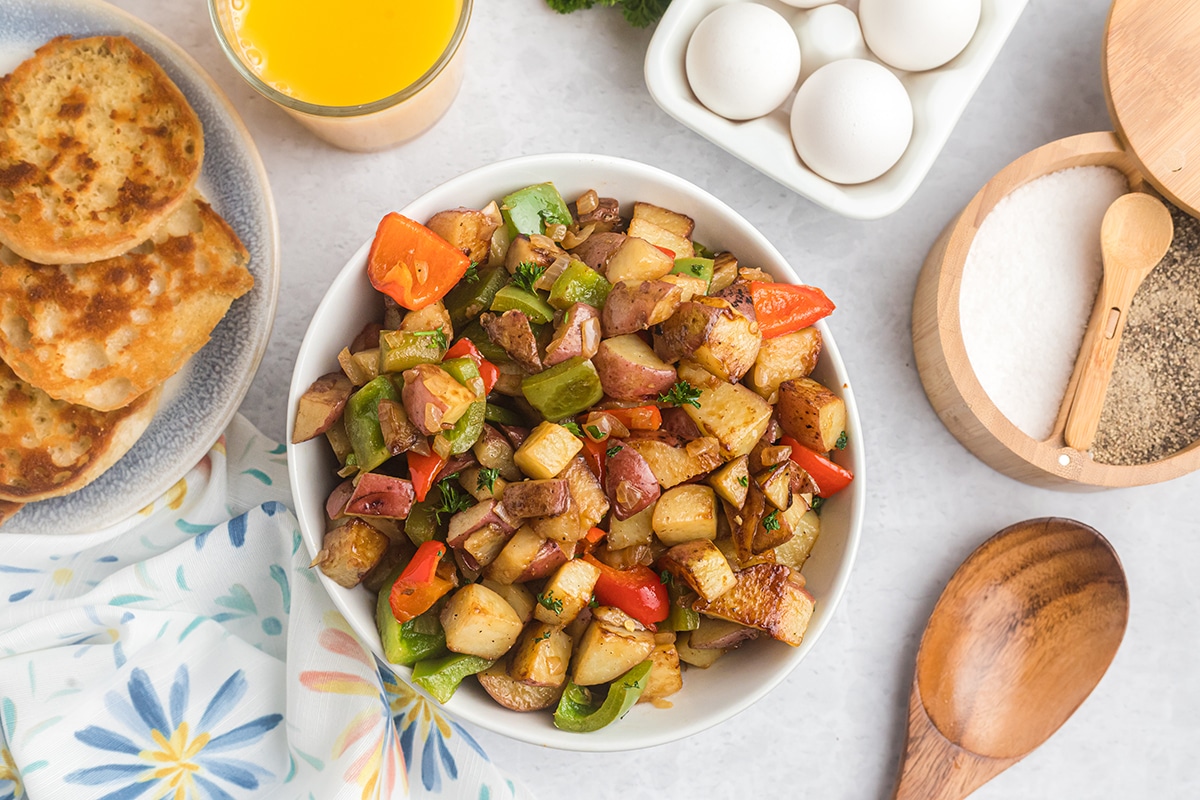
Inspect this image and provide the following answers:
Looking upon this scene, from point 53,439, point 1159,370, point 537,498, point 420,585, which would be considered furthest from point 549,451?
point 1159,370

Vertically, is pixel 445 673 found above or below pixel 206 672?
above

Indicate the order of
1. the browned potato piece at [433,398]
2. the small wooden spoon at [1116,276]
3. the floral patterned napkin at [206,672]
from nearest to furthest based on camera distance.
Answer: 1. the browned potato piece at [433,398]
2. the floral patterned napkin at [206,672]
3. the small wooden spoon at [1116,276]

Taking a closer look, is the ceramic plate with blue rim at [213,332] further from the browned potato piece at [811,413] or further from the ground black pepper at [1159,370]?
the ground black pepper at [1159,370]

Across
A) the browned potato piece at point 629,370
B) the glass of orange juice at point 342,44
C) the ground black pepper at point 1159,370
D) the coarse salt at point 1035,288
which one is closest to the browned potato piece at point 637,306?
the browned potato piece at point 629,370

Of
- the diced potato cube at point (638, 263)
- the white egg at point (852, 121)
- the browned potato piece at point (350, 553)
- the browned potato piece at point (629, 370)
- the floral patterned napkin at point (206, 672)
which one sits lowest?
the floral patterned napkin at point (206, 672)

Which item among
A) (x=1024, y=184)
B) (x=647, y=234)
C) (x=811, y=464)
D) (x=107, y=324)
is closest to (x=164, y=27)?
(x=107, y=324)

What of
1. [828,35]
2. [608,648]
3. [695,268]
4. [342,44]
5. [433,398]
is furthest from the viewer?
[828,35]

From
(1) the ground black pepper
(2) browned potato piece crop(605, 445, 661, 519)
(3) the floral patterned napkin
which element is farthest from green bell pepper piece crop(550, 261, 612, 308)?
(1) the ground black pepper

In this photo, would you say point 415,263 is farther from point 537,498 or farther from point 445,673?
point 445,673

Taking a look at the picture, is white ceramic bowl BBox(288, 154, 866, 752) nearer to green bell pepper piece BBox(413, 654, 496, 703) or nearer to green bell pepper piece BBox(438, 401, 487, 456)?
green bell pepper piece BBox(413, 654, 496, 703)
